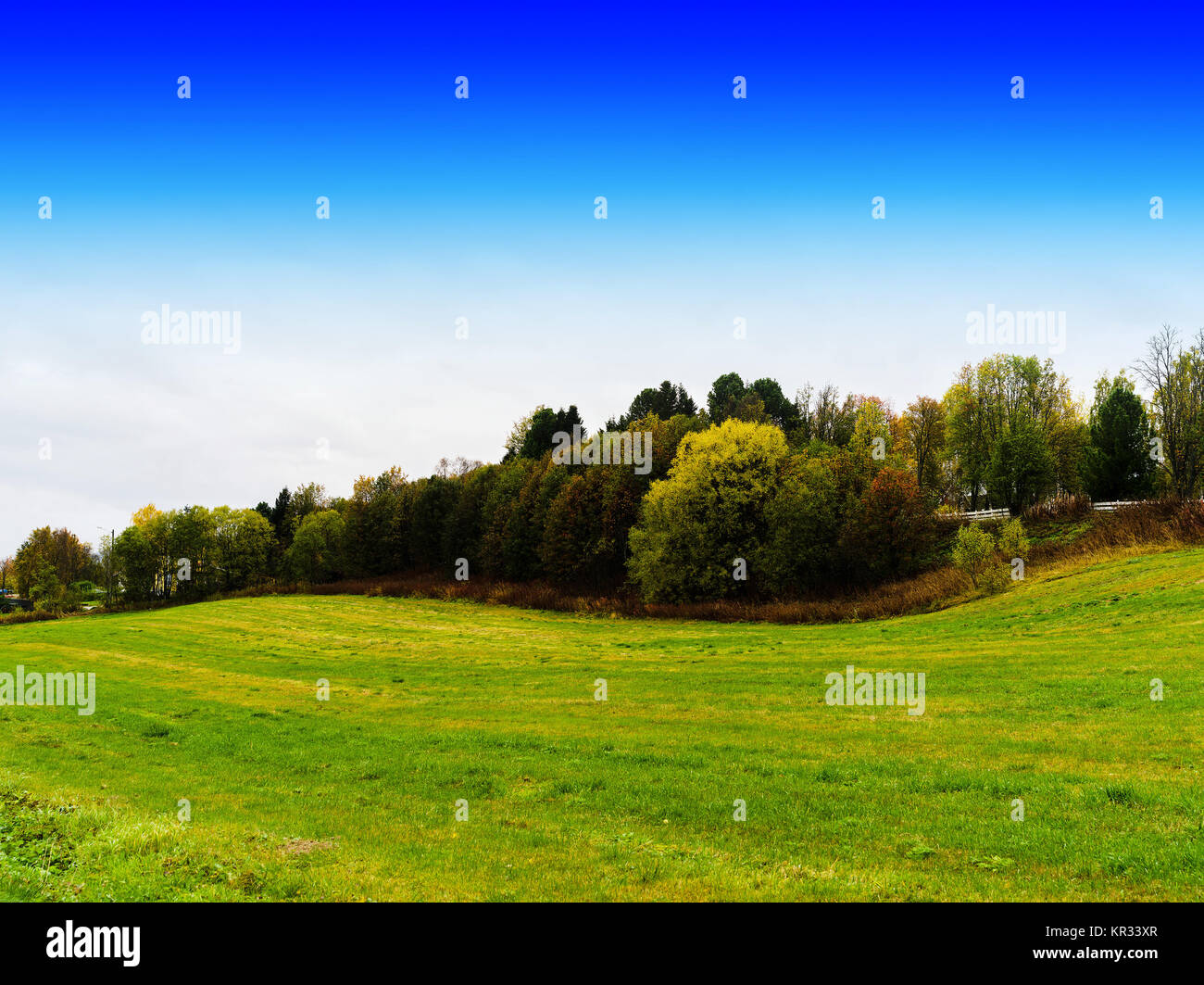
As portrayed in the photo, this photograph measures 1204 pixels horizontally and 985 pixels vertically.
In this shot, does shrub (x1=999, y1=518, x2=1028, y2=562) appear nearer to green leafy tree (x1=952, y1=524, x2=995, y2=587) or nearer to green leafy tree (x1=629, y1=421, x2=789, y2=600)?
green leafy tree (x1=952, y1=524, x2=995, y2=587)

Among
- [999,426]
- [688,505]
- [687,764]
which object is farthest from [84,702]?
[999,426]

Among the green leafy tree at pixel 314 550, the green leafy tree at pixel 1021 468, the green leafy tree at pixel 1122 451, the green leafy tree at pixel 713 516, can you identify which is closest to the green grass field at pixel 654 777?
the green leafy tree at pixel 713 516

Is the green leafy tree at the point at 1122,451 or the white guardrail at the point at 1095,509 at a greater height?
the green leafy tree at the point at 1122,451

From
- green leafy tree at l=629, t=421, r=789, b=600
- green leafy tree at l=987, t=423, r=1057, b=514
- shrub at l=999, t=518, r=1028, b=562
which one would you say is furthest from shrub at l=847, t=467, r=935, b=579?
green leafy tree at l=987, t=423, r=1057, b=514

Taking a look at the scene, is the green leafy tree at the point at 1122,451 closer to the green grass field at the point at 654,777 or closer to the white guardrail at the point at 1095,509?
the white guardrail at the point at 1095,509

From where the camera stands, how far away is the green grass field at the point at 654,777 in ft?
27.7

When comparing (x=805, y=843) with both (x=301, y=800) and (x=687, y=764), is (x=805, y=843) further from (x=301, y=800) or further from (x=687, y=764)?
(x=301, y=800)

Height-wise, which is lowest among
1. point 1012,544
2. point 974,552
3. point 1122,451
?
point 974,552

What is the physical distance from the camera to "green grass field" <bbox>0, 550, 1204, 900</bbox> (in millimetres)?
8453

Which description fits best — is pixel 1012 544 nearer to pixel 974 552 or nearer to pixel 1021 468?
pixel 974 552

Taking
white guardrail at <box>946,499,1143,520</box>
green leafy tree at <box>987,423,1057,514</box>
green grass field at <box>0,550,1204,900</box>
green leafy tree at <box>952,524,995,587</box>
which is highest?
green leafy tree at <box>987,423,1057,514</box>

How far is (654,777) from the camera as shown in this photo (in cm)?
1332

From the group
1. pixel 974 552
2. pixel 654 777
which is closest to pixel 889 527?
pixel 974 552

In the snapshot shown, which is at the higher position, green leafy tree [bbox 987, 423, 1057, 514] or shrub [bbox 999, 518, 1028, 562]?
green leafy tree [bbox 987, 423, 1057, 514]
